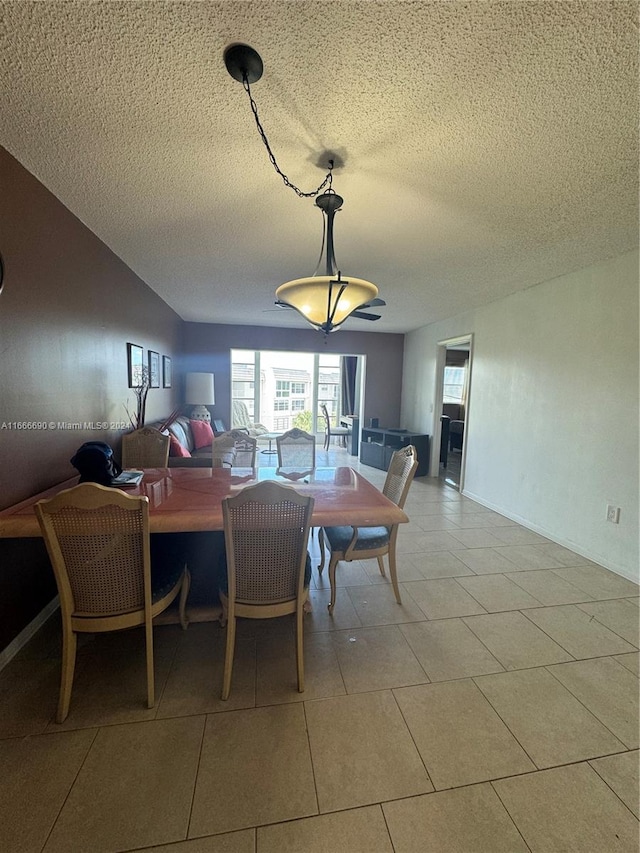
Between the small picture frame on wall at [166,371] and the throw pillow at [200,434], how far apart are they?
673mm

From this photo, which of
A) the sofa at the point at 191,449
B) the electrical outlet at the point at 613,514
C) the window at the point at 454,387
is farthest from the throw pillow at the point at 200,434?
the window at the point at 454,387

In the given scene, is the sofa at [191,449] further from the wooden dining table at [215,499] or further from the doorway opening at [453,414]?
the doorway opening at [453,414]

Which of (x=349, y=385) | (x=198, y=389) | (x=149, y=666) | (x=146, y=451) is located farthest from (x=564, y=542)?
(x=349, y=385)

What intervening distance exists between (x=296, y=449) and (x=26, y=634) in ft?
6.70

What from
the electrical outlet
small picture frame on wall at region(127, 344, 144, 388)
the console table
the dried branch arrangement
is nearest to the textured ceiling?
small picture frame on wall at region(127, 344, 144, 388)

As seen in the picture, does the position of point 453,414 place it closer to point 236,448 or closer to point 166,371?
point 166,371

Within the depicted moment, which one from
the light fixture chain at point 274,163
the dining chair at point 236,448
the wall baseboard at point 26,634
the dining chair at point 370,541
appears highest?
the light fixture chain at point 274,163

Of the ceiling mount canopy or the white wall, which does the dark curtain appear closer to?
the white wall

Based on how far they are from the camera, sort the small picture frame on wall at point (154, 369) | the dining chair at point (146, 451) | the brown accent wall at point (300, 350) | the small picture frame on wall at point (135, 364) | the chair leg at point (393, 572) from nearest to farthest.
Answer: the chair leg at point (393, 572) → the dining chair at point (146, 451) → the small picture frame on wall at point (135, 364) → the small picture frame on wall at point (154, 369) → the brown accent wall at point (300, 350)

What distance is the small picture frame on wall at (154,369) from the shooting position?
4.06 meters

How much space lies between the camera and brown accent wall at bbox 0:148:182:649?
1.71 m

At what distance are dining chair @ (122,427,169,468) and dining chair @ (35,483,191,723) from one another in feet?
5.03

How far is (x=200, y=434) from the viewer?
5.11 meters

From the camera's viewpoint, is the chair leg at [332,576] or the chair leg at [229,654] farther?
the chair leg at [332,576]
